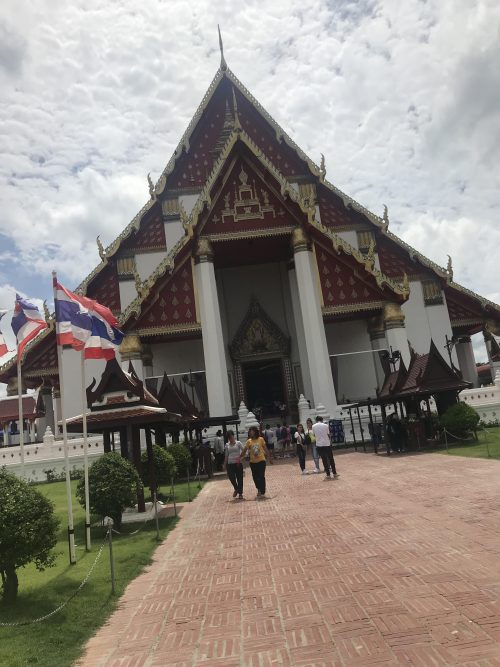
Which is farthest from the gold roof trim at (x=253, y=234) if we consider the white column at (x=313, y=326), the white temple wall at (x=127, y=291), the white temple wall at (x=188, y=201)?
the white temple wall at (x=188, y=201)

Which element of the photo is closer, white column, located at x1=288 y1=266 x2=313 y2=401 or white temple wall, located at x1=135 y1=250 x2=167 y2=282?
→ white column, located at x1=288 y1=266 x2=313 y2=401

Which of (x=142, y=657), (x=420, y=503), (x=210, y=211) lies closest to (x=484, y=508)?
(x=420, y=503)

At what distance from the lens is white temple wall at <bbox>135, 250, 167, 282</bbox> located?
26625 millimetres

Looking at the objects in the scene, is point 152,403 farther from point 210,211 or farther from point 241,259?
point 241,259

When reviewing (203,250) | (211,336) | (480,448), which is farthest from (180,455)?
(203,250)

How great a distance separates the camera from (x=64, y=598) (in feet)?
18.3

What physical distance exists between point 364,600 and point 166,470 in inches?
311

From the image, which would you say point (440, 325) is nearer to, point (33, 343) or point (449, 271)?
point (449, 271)

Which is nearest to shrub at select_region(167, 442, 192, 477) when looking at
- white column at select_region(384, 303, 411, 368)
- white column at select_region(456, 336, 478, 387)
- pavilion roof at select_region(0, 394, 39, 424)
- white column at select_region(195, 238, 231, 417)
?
white column at select_region(195, 238, 231, 417)

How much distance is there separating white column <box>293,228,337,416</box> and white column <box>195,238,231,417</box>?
335 cm

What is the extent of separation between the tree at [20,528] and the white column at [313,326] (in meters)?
16.2

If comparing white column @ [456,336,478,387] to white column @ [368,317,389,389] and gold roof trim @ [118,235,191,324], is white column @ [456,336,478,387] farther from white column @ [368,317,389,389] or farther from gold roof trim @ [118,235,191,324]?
gold roof trim @ [118,235,191,324]

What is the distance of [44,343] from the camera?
24.1 m

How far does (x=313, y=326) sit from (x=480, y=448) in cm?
939
